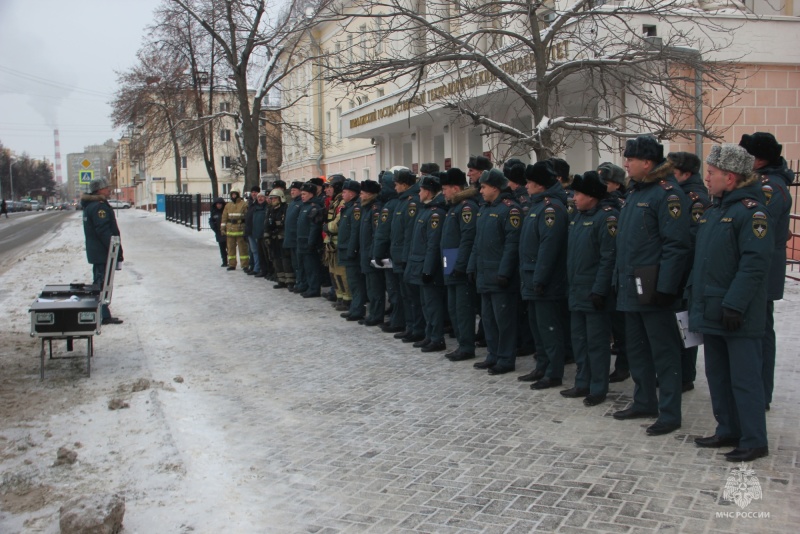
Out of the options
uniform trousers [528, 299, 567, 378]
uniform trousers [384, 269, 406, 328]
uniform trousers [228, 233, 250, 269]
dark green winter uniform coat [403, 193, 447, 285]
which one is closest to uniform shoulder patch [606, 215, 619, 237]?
uniform trousers [528, 299, 567, 378]

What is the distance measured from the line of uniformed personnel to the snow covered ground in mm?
382

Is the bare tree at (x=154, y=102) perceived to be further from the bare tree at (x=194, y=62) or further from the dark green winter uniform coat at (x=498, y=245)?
the dark green winter uniform coat at (x=498, y=245)

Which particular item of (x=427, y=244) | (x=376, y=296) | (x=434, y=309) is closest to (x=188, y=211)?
(x=376, y=296)

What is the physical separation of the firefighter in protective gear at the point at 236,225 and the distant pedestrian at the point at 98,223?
22.8ft

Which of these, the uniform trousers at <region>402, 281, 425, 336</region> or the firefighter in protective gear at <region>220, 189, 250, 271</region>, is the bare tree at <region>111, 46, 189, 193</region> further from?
the uniform trousers at <region>402, 281, 425, 336</region>

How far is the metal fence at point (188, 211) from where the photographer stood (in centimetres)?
3613

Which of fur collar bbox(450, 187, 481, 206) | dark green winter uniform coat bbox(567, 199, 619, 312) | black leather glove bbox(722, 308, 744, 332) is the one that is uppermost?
fur collar bbox(450, 187, 481, 206)

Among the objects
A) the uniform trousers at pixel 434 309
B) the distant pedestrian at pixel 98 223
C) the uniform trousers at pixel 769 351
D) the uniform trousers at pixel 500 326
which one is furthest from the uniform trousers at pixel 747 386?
the distant pedestrian at pixel 98 223

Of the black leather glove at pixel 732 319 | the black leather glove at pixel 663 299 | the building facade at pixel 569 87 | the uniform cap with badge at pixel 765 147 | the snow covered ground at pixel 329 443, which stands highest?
the building facade at pixel 569 87

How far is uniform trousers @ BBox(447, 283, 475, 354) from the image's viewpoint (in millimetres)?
8383

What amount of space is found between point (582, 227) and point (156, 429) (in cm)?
389

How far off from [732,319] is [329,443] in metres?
2.97

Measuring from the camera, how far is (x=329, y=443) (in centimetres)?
577

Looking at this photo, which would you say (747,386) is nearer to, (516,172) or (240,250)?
(516,172)
